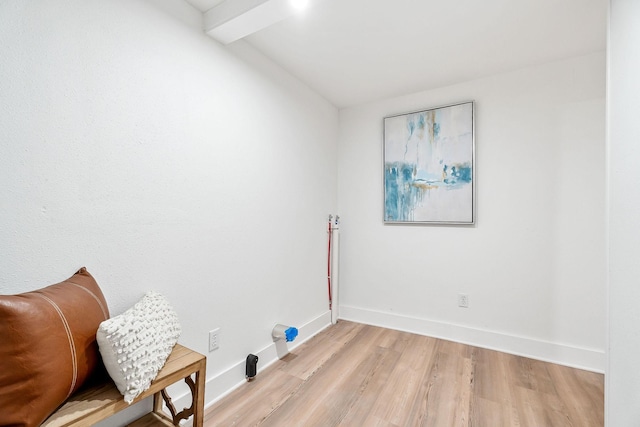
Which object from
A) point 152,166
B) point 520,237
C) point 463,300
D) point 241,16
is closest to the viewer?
point 152,166

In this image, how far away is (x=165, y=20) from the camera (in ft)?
4.97

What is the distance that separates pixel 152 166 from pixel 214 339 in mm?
1078

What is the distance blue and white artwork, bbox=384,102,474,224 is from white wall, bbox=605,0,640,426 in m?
1.29

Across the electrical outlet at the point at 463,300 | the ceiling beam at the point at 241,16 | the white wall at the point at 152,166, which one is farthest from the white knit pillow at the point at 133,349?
the electrical outlet at the point at 463,300

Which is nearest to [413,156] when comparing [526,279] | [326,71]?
[326,71]

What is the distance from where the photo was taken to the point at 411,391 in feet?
6.15

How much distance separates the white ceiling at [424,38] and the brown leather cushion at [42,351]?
1662 millimetres

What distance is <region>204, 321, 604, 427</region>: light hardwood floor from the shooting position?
1625 millimetres

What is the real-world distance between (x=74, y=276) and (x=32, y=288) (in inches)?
4.8

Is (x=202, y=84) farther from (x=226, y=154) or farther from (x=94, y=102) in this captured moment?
(x=94, y=102)

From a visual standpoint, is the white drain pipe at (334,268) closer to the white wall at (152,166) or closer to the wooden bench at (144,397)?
the white wall at (152,166)

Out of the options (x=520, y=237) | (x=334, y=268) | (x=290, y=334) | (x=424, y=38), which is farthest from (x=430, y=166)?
(x=290, y=334)

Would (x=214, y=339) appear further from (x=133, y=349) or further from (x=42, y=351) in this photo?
(x=42, y=351)

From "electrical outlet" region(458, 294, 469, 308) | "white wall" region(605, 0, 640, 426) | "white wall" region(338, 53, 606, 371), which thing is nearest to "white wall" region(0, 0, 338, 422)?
"white wall" region(338, 53, 606, 371)
